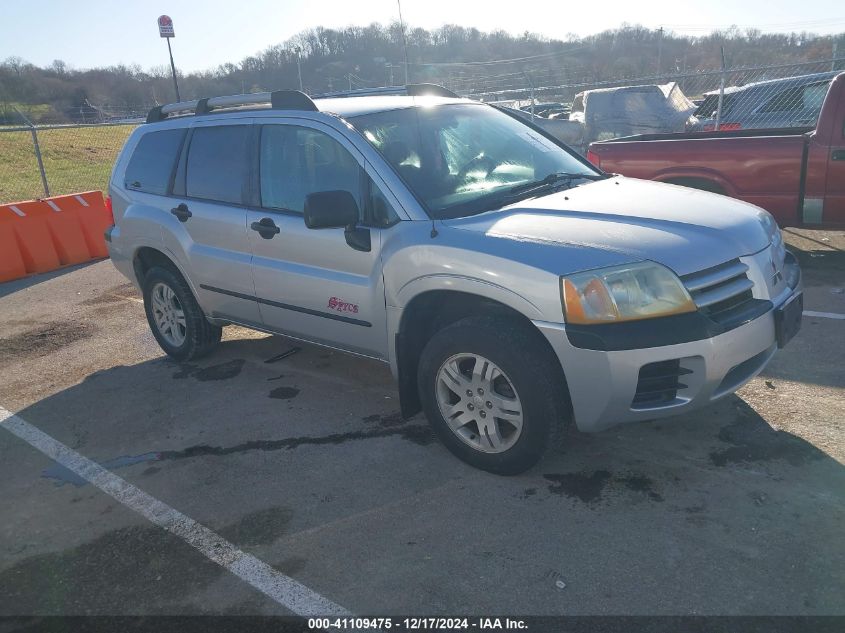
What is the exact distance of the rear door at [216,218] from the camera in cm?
473

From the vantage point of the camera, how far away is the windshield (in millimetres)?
3914

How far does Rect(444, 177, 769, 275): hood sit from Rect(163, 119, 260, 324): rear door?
1.76 metres

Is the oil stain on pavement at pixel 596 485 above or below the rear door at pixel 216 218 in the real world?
below

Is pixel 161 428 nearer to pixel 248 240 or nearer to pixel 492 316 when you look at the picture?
pixel 248 240

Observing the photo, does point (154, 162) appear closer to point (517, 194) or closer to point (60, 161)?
point (517, 194)

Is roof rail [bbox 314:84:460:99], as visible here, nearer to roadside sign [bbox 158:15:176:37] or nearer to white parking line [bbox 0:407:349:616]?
white parking line [bbox 0:407:349:616]

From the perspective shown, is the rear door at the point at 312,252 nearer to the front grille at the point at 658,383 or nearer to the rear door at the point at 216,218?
the rear door at the point at 216,218

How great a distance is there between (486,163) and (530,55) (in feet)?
139

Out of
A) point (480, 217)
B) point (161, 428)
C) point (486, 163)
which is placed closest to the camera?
point (480, 217)

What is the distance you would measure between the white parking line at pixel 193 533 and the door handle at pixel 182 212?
1.73m

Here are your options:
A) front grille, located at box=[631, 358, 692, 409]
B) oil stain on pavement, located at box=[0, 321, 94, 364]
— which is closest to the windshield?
front grille, located at box=[631, 358, 692, 409]

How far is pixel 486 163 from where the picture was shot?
425 centimetres

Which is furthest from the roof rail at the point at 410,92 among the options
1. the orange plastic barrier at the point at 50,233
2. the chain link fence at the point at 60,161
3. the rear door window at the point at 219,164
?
the chain link fence at the point at 60,161

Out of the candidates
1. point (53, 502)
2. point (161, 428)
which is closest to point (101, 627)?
point (53, 502)
